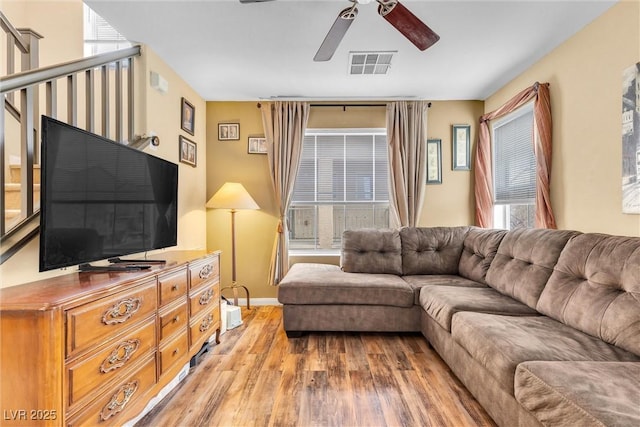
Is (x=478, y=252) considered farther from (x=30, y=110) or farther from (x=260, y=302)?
(x=30, y=110)

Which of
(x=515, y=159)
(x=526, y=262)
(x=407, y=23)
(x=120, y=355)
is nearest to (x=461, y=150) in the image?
(x=515, y=159)

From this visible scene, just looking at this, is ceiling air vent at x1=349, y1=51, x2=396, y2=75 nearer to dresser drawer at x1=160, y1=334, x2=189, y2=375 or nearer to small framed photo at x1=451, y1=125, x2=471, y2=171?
small framed photo at x1=451, y1=125, x2=471, y2=171

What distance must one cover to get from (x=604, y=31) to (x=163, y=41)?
3.35 metres

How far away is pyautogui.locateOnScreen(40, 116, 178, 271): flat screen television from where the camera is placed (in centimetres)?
132

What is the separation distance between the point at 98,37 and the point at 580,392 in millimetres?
5154

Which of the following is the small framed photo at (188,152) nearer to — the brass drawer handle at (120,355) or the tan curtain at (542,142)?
the brass drawer handle at (120,355)

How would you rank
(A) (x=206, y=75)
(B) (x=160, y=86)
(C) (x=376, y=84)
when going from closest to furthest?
(B) (x=160, y=86) → (A) (x=206, y=75) → (C) (x=376, y=84)

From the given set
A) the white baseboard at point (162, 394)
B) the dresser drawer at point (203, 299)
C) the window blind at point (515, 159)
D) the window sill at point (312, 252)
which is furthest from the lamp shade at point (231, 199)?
the window blind at point (515, 159)

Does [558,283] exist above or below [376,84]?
below

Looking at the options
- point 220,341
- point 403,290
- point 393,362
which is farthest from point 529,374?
point 220,341

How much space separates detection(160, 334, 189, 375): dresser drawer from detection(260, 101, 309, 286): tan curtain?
168cm

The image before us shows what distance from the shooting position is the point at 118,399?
138 cm

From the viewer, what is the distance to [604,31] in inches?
84.4

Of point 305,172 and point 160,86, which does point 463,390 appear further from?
point 160,86
